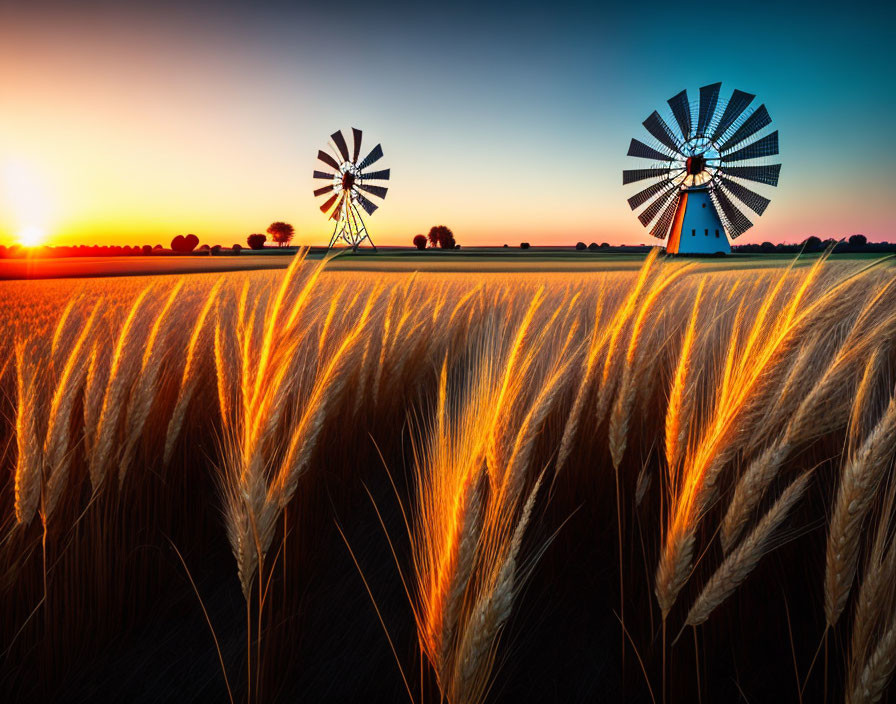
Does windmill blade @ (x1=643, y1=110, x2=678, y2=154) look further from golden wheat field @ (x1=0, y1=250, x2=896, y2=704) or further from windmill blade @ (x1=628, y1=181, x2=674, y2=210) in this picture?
golden wheat field @ (x1=0, y1=250, x2=896, y2=704)

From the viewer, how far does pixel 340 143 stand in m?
51.9

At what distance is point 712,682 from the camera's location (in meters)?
1.06

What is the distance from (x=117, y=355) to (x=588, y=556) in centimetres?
152

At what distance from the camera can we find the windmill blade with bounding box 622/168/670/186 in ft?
118

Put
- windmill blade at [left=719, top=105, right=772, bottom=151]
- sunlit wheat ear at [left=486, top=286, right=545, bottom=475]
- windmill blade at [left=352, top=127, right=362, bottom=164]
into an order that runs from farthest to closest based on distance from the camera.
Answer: windmill blade at [left=352, top=127, right=362, bottom=164] → windmill blade at [left=719, top=105, right=772, bottom=151] → sunlit wheat ear at [left=486, top=286, right=545, bottom=475]

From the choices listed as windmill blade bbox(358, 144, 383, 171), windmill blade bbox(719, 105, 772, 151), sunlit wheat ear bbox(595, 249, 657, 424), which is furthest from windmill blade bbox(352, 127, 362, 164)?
sunlit wheat ear bbox(595, 249, 657, 424)

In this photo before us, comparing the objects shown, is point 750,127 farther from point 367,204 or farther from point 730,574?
point 730,574

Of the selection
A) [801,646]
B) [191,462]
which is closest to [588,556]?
[801,646]

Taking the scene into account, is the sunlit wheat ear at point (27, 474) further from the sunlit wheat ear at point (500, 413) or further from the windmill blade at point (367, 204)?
the windmill blade at point (367, 204)

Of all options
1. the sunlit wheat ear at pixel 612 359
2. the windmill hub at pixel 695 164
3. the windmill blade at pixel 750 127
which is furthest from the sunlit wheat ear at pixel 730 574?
the windmill hub at pixel 695 164

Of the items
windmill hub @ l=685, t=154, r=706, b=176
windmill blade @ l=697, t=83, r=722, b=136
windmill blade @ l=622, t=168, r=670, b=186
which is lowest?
windmill blade @ l=622, t=168, r=670, b=186

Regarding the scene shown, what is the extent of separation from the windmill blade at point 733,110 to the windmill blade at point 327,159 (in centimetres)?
3657

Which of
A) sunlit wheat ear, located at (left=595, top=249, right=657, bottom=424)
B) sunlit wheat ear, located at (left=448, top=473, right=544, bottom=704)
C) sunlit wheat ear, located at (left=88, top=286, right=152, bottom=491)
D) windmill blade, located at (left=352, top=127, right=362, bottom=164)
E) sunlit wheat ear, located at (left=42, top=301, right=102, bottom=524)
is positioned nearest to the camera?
sunlit wheat ear, located at (left=448, top=473, right=544, bottom=704)

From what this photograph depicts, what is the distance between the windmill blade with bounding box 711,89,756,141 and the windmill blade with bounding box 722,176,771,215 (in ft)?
11.1
